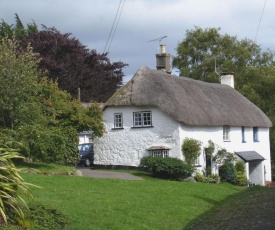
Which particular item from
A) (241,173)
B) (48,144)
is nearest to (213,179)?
(241,173)

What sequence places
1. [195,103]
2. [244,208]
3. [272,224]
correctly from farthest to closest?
[195,103]
[244,208]
[272,224]

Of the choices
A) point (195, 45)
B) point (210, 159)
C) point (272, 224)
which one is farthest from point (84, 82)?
point (272, 224)

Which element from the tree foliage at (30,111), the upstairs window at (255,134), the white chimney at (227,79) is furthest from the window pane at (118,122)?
the white chimney at (227,79)

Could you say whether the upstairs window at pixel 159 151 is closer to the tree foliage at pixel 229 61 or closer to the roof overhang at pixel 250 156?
the roof overhang at pixel 250 156

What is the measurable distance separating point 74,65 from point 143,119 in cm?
1593

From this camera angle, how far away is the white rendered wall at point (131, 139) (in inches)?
1244

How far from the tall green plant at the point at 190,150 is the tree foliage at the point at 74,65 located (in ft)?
55.1

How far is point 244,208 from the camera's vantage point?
1831 cm

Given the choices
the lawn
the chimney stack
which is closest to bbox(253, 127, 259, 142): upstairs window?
the chimney stack

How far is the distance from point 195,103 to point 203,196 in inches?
543

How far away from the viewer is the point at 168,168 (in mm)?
27953

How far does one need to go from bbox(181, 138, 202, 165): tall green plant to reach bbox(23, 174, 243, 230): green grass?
8.45 meters

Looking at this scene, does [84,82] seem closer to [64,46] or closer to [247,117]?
[64,46]

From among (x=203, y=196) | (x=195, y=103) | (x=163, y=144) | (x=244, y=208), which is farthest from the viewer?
(x=195, y=103)
